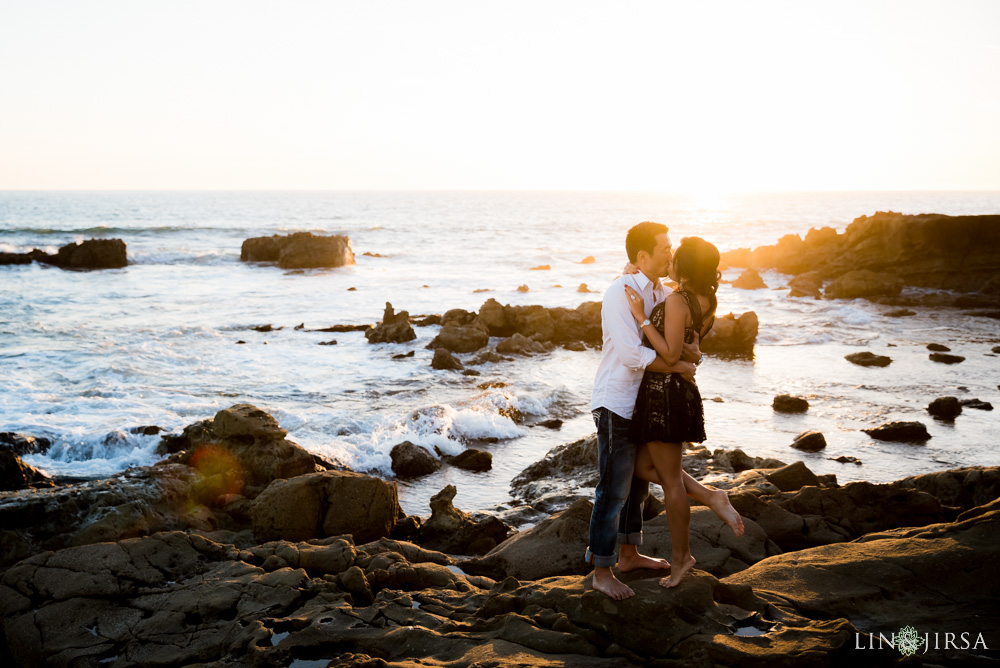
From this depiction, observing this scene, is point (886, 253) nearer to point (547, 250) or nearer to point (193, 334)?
point (547, 250)

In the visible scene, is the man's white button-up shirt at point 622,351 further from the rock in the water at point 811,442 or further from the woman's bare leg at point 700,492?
the rock in the water at point 811,442

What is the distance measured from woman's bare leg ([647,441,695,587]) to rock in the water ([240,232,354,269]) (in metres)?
36.2

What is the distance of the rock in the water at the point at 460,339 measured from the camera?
18031mm

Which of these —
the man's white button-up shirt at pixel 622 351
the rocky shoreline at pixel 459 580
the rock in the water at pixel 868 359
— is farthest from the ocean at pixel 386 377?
the man's white button-up shirt at pixel 622 351

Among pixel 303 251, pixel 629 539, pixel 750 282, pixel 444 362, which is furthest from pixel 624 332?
pixel 303 251

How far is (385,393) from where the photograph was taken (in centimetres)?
1402

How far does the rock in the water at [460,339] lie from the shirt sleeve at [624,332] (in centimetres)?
1371

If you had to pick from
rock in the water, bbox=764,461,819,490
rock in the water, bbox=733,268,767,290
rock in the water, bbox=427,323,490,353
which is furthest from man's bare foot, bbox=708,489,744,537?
rock in the water, bbox=733,268,767,290

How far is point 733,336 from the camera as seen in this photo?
1909 centimetres

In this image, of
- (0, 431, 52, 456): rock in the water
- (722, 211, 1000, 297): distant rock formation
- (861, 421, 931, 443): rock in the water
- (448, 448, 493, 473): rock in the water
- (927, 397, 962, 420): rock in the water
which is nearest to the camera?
(0, 431, 52, 456): rock in the water

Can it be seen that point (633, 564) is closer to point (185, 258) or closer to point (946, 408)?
point (946, 408)

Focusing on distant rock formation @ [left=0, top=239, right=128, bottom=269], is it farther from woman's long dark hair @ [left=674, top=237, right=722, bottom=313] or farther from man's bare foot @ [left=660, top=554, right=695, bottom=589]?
man's bare foot @ [left=660, top=554, right=695, bottom=589]

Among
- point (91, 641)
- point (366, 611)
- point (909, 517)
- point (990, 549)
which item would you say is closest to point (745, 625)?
point (990, 549)

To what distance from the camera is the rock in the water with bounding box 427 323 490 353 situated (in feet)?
59.2
